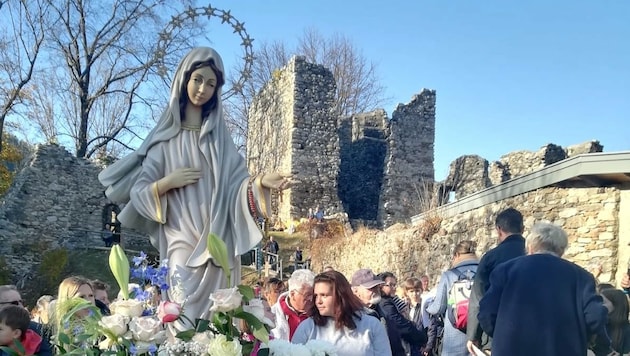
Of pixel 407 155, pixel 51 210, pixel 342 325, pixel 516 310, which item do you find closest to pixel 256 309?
pixel 342 325

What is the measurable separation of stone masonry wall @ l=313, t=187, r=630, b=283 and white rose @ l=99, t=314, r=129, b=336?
8.19 m

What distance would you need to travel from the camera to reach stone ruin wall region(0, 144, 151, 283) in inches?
888

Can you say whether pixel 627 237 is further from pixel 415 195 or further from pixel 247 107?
pixel 247 107

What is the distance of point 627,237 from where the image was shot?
386 inches

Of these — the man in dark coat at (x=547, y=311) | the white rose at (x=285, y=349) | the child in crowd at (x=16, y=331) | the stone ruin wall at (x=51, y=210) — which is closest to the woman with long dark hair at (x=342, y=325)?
the man in dark coat at (x=547, y=311)

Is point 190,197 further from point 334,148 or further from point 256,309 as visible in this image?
point 334,148

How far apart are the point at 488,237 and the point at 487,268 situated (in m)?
8.91

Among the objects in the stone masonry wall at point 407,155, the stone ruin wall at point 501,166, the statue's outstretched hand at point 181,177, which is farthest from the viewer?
the stone masonry wall at point 407,155

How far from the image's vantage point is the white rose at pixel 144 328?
7.30 ft

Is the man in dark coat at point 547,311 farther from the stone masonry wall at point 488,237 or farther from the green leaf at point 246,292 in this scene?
the stone masonry wall at point 488,237

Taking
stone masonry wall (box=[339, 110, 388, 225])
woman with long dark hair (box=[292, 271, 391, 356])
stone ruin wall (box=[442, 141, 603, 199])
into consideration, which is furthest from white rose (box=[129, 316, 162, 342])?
stone masonry wall (box=[339, 110, 388, 225])

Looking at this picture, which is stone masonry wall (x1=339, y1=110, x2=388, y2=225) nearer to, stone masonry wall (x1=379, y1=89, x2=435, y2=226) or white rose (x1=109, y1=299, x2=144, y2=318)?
stone masonry wall (x1=379, y1=89, x2=435, y2=226)

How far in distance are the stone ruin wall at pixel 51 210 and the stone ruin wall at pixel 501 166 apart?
43.8ft

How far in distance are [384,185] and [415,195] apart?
5.05 ft
